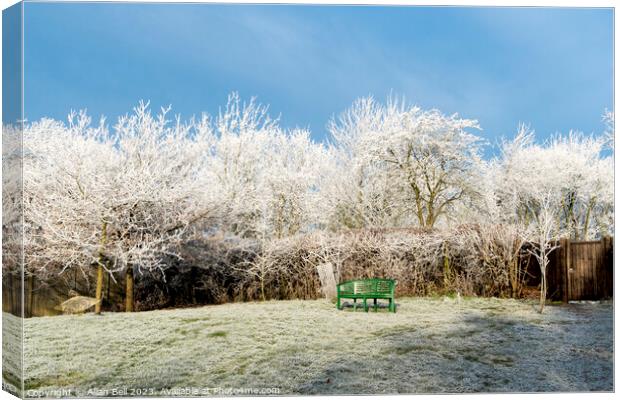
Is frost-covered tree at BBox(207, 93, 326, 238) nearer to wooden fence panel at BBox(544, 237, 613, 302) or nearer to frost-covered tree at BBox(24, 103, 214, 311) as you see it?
frost-covered tree at BBox(24, 103, 214, 311)

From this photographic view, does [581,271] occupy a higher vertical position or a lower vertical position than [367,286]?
higher

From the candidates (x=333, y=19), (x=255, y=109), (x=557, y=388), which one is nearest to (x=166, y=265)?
(x=255, y=109)

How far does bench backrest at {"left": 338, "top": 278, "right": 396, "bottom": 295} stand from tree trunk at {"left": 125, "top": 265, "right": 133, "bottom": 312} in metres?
2.97

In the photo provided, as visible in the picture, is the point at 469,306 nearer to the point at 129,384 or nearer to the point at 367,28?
the point at 367,28

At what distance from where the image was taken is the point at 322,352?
24.4ft

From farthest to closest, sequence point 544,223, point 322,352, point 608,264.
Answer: point 544,223, point 608,264, point 322,352

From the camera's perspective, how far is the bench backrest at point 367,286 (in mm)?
9031

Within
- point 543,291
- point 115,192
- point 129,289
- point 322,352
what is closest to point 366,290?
point 322,352

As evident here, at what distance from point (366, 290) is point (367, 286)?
69mm

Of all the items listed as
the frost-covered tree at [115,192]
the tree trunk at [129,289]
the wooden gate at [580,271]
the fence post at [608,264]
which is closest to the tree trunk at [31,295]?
the frost-covered tree at [115,192]

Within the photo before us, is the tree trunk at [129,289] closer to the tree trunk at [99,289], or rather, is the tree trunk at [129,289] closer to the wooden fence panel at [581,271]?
the tree trunk at [99,289]

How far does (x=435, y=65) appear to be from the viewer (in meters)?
7.88

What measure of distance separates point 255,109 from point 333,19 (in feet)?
5.36

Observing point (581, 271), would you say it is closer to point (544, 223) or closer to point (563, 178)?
A: point (544, 223)
